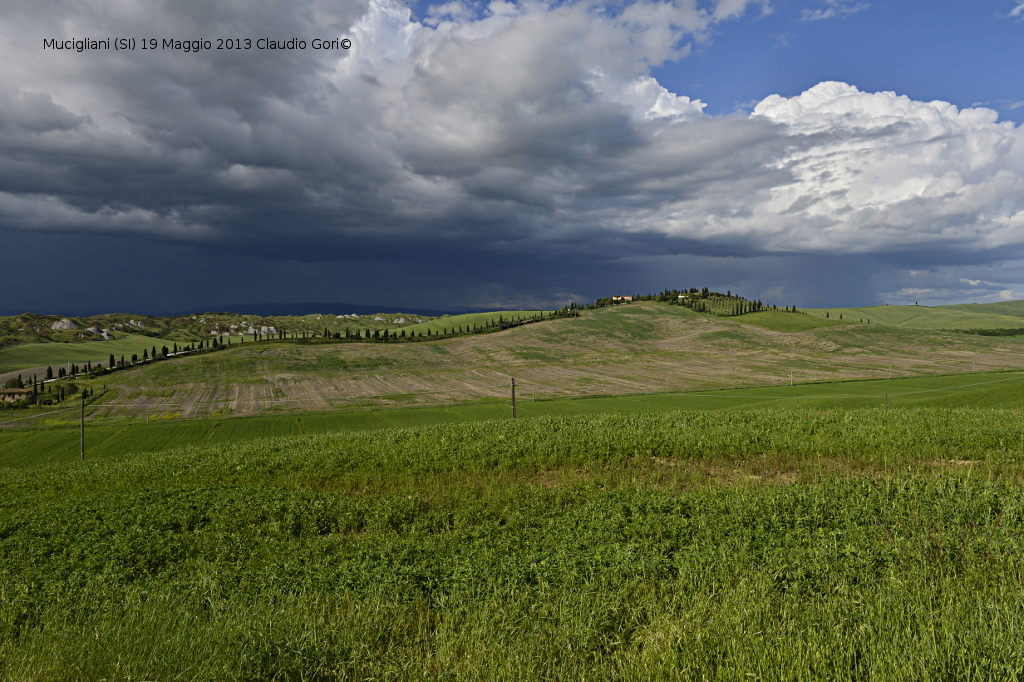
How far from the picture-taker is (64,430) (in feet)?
136

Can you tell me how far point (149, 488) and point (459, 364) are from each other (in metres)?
74.0

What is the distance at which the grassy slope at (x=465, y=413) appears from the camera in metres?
34.0

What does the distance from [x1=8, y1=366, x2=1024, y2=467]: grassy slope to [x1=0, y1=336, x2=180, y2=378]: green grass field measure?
99021 mm

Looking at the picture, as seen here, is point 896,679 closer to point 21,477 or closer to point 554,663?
point 554,663

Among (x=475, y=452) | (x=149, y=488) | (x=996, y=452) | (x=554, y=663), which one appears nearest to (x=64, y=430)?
(x=149, y=488)

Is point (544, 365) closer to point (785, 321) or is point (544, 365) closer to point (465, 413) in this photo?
point (465, 413)

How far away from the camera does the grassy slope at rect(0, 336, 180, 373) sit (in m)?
132

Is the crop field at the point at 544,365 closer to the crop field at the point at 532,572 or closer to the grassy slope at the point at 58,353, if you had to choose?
the crop field at the point at 532,572

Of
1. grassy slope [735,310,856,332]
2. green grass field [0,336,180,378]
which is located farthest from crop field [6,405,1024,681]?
green grass field [0,336,180,378]

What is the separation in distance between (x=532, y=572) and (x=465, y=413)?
39.7m

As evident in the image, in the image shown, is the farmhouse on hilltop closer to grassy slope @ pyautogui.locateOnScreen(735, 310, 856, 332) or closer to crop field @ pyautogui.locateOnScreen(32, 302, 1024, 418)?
crop field @ pyautogui.locateOnScreen(32, 302, 1024, 418)

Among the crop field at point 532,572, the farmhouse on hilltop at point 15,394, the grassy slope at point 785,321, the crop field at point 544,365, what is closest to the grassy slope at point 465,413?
the crop field at point 544,365

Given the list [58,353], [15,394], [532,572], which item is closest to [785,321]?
[532,572]

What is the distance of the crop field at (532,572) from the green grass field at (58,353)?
139 metres
